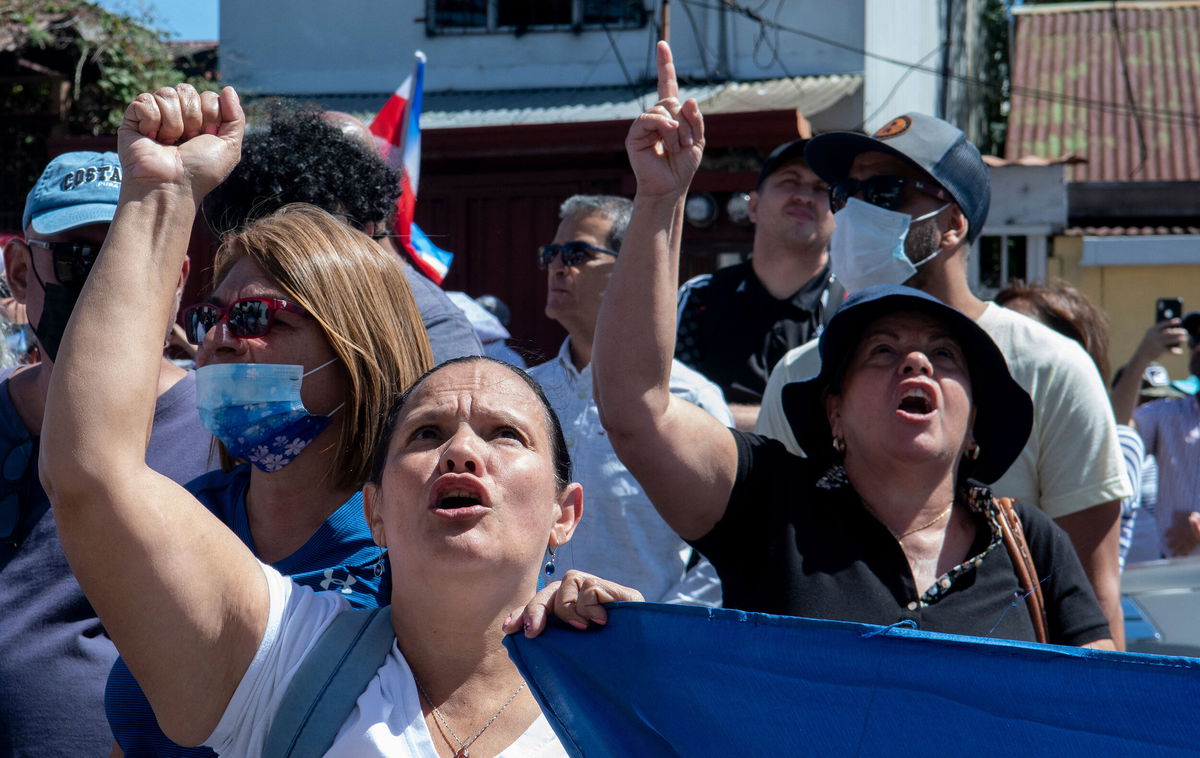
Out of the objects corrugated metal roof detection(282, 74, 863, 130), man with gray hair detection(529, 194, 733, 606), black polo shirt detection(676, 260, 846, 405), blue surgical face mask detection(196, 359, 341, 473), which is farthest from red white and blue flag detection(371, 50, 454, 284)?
corrugated metal roof detection(282, 74, 863, 130)

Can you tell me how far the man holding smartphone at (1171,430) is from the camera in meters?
6.43

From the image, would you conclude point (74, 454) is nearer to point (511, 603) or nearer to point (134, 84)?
point (511, 603)

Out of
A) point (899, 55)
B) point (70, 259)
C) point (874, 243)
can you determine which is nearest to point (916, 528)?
point (874, 243)

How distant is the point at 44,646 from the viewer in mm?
2682

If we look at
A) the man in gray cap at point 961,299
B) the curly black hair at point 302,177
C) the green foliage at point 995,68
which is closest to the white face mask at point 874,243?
the man in gray cap at point 961,299

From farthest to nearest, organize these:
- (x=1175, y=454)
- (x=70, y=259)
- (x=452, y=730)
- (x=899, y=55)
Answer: (x=899, y=55) → (x=1175, y=454) → (x=70, y=259) → (x=452, y=730)

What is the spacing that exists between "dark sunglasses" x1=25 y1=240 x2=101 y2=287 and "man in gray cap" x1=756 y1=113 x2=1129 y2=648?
5.93ft

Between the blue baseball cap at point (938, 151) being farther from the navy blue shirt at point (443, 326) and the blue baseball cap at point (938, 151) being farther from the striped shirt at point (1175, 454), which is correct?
the striped shirt at point (1175, 454)

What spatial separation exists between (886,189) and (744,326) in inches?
33.9

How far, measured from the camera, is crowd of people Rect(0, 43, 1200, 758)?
195 centimetres

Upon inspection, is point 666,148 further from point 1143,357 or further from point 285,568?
point 1143,357

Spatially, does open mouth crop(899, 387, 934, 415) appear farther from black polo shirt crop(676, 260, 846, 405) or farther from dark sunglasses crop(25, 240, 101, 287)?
dark sunglasses crop(25, 240, 101, 287)

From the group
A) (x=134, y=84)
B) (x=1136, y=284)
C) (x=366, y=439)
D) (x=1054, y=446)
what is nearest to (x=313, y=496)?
(x=366, y=439)

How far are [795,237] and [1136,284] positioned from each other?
37.8 ft
